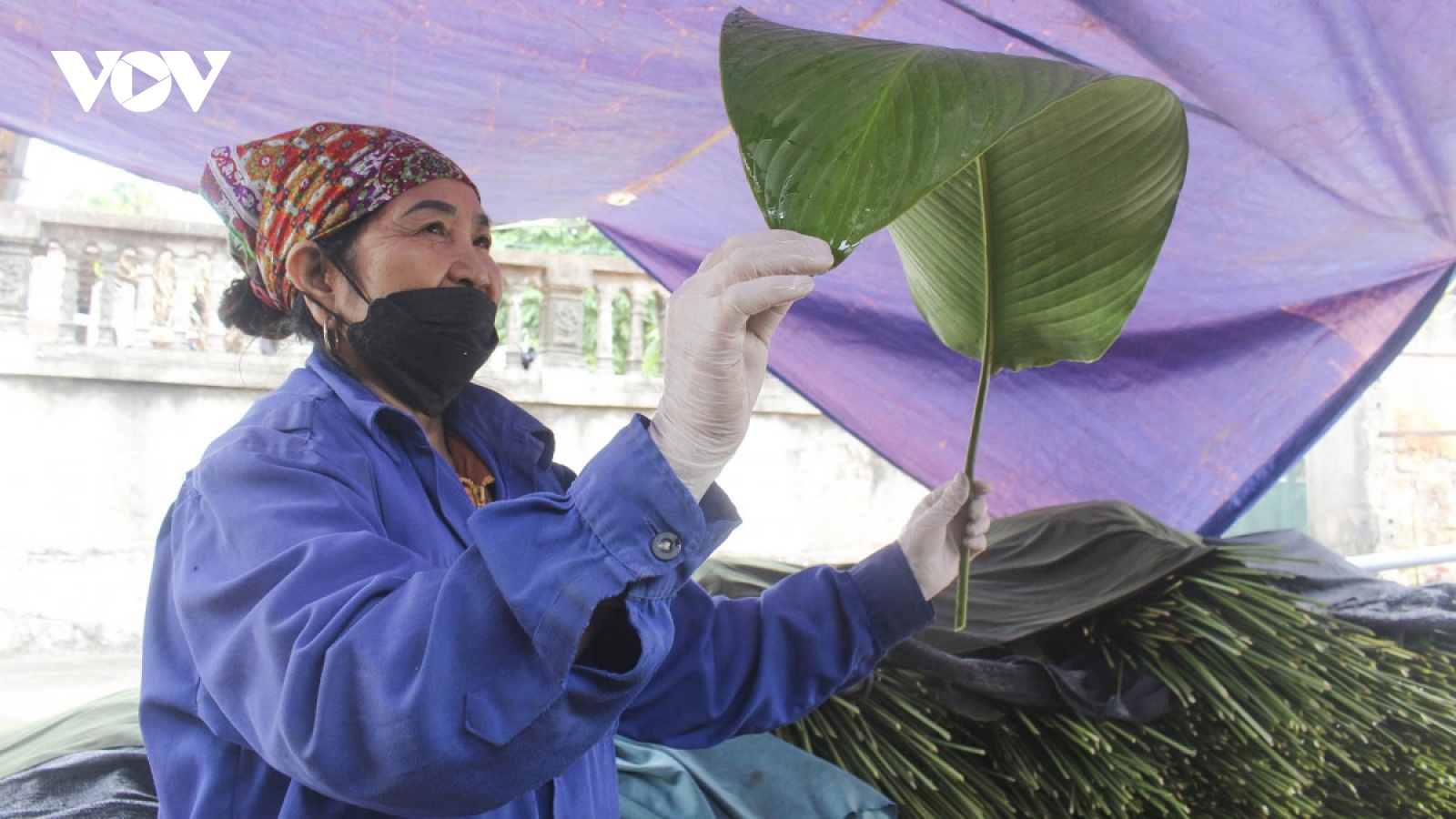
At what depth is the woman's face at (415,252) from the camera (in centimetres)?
131

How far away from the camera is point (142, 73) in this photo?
177cm

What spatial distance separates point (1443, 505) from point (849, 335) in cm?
729

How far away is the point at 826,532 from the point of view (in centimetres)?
635

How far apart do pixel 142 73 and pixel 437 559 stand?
1.14 metres

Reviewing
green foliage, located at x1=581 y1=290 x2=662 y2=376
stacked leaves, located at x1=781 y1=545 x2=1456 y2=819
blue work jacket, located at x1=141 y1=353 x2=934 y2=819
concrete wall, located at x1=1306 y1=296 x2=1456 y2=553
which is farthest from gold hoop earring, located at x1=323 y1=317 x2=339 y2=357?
concrete wall, located at x1=1306 y1=296 x2=1456 y2=553

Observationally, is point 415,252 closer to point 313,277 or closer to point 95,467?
point 313,277

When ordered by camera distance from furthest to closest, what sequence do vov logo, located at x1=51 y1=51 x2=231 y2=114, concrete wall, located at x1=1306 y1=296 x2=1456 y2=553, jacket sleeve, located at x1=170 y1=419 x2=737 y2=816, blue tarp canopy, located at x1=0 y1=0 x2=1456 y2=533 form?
1. concrete wall, located at x1=1306 y1=296 x2=1456 y2=553
2. vov logo, located at x1=51 y1=51 x2=231 y2=114
3. blue tarp canopy, located at x1=0 y1=0 x2=1456 y2=533
4. jacket sleeve, located at x1=170 y1=419 x2=737 y2=816

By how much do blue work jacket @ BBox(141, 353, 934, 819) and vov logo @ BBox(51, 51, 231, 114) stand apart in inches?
33.6

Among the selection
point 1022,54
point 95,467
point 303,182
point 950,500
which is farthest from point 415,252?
point 95,467

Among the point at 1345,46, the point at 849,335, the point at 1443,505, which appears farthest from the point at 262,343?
the point at 1443,505

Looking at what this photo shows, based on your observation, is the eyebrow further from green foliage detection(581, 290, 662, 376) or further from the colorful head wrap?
green foliage detection(581, 290, 662, 376)

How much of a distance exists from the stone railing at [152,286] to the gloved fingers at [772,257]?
5.12 metres

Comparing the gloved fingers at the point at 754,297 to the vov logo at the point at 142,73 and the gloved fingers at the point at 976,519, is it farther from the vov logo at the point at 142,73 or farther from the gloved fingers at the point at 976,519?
the vov logo at the point at 142,73

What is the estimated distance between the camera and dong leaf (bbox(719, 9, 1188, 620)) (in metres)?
0.83
